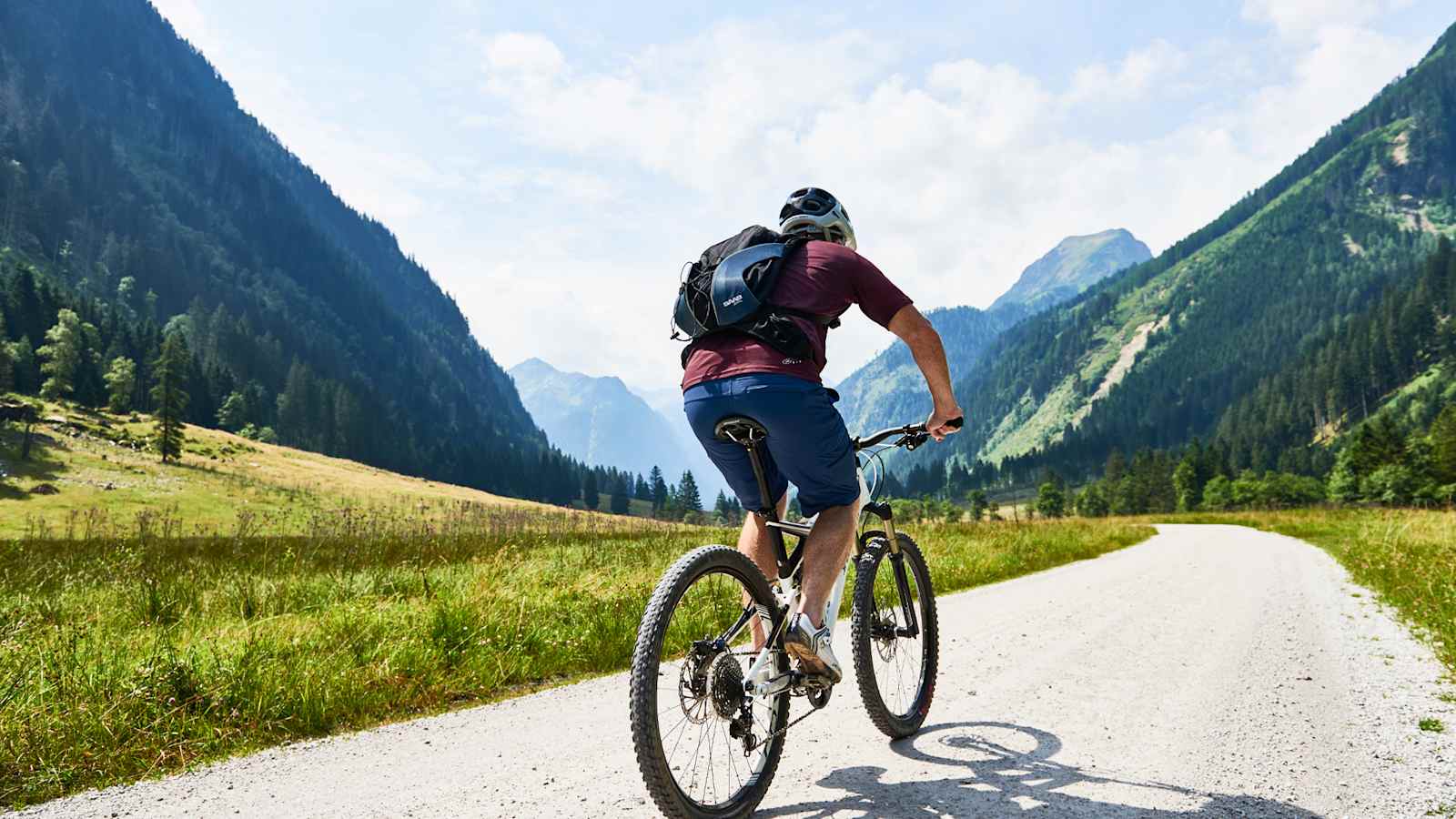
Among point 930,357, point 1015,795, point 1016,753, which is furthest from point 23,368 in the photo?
point 1015,795

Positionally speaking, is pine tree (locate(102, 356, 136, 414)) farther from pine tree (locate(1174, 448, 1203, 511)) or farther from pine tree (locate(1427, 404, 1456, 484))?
pine tree (locate(1427, 404, 1456, 484))

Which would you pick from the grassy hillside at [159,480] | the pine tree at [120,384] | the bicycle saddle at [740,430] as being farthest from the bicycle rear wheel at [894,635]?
the pine tree at [120,384]

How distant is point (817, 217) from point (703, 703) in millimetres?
2379

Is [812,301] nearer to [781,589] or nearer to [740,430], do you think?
[740,430]

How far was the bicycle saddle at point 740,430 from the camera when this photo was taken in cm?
349

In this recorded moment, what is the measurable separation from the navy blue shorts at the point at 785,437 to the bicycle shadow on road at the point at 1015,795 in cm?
133

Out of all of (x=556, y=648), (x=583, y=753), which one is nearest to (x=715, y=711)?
(x=583, y=753)

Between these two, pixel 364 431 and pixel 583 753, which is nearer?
pixel 583 753

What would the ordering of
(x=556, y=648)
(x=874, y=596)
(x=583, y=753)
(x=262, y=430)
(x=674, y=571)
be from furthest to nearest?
(x=262, y=430)
(x=556, y=648)
(x=874, y=596)
(x=583, y=753)
(x=674, y=571)

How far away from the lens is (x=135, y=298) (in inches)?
7692

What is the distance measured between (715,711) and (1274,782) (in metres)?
2.70

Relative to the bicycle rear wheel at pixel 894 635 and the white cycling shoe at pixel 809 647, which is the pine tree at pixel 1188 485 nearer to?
the bicycle rear wheel at pixel 894 635

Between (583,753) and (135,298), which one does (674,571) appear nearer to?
(583,753)

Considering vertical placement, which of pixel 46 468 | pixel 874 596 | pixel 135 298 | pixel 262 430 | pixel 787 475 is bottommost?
pixel 874 596
